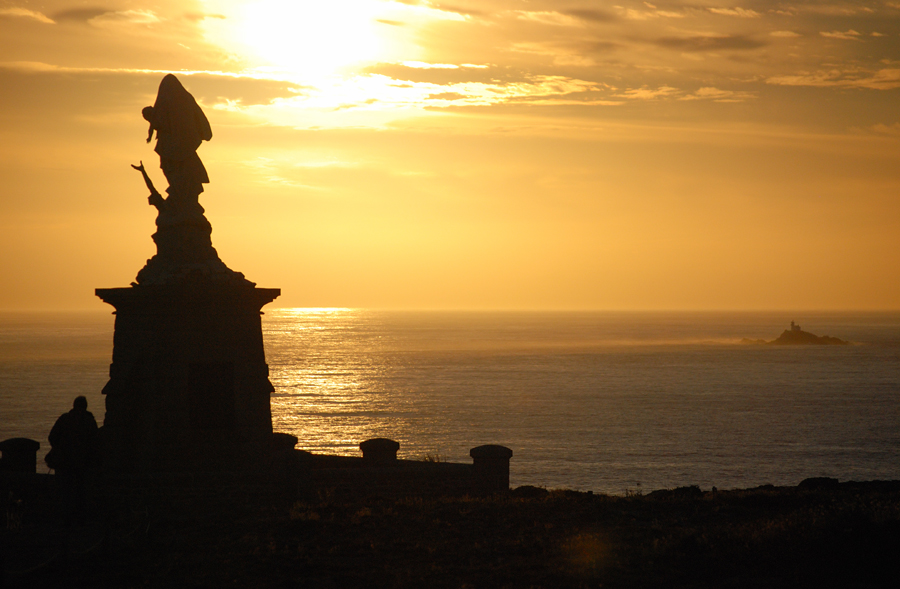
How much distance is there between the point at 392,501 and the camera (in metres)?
14.0

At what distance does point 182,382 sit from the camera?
14.6 metres

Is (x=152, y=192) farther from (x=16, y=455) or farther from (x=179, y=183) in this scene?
(x=16, y=455)

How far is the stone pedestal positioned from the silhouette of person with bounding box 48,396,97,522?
2.87 meters

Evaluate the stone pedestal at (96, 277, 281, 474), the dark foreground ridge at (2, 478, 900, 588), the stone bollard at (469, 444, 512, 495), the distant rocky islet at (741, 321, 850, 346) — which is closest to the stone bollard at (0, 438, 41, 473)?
the stone pedestal at (96, 277, 281, 474)

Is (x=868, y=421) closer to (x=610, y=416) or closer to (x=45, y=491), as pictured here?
(x=610, y=416)

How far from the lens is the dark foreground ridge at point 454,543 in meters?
9.34

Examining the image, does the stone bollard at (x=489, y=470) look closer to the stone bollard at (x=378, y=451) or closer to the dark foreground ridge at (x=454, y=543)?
the dark foreground ridge at (x=454, y=543)

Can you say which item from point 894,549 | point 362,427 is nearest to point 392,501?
point 894,549

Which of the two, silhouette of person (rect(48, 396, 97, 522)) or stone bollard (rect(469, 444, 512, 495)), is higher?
silhouette of person (rect(48, 396, 97, 522))

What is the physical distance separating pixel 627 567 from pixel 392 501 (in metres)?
5.36

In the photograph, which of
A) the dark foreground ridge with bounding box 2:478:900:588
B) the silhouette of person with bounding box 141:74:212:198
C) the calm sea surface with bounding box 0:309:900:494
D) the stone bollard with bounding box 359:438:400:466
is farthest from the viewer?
the calm sea surface with bounding box 0:309:900:494

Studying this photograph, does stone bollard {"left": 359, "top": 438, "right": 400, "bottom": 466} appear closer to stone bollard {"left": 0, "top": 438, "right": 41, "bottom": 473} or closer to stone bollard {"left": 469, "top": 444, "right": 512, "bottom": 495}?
stone bollard {"left": 469, "top": 444, "right": 512, "bottom": 495}

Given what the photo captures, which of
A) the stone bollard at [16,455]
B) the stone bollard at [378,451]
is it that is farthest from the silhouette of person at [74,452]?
the stone bollard at [378,451]

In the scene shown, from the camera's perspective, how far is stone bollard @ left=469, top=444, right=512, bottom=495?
619 inches
